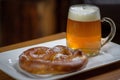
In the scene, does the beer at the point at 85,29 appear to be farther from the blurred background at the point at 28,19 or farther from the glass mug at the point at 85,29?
the blurred background at the point at 28,19

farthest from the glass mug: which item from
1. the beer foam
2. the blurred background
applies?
the blurred background

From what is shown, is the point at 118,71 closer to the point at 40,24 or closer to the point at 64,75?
the point at 64,75

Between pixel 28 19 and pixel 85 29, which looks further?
pixel 28 19

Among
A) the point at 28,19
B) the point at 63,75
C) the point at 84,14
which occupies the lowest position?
the point at 28,19

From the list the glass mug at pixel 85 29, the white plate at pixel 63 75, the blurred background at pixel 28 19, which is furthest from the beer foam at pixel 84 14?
the blurred background at pixel 28 19

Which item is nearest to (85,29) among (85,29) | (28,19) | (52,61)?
(85,29)

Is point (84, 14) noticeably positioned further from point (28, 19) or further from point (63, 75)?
point (28, 19)

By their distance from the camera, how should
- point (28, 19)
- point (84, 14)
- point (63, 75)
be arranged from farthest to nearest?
point (28, 19) → point (84, 14) → point (63, 75)

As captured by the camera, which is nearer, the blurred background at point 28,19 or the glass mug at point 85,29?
the glass mug at point 85,29

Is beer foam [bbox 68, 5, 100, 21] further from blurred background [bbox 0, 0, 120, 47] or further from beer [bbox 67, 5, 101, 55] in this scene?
blurred background [bbox 0, 0, 120, 47]
